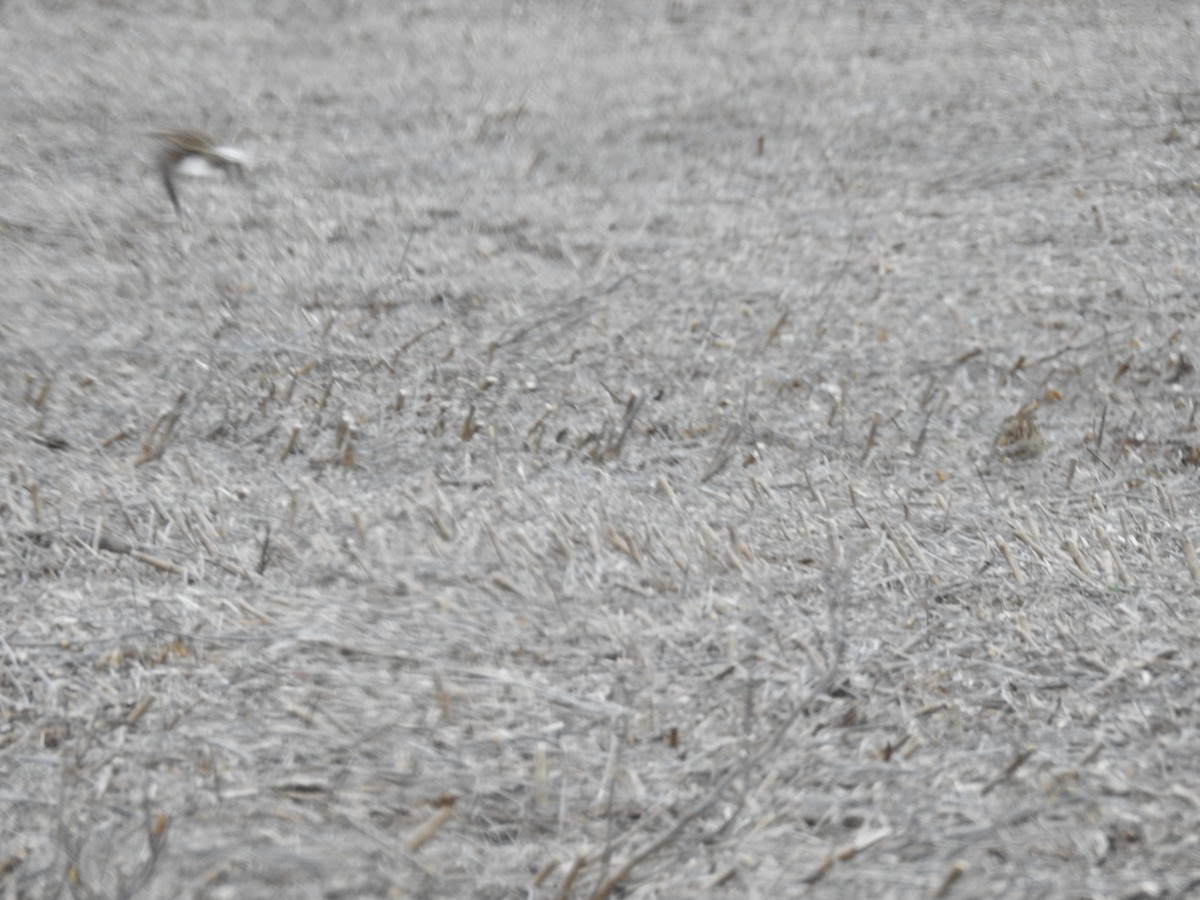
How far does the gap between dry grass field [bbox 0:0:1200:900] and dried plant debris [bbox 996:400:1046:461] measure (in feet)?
0.08

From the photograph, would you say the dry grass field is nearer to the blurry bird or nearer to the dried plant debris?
the dried plant debris

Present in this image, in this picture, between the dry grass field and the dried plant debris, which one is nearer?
the dry grass field

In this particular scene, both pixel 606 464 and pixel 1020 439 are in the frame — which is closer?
pixel 606 464

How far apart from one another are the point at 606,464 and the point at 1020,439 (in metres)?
1.14

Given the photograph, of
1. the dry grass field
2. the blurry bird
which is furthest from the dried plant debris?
the blurry bird

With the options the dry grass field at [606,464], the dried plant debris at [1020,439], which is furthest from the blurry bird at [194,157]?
the dried plant debris at [1020,439]

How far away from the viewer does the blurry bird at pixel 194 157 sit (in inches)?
196

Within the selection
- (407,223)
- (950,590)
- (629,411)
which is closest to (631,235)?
(407,223)

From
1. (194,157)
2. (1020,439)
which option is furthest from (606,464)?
(194,157)

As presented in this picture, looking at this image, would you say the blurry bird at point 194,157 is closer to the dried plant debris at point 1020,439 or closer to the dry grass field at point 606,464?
the dry grass field at point 606,464

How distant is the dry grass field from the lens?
195cm

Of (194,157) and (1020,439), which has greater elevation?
(194,157)

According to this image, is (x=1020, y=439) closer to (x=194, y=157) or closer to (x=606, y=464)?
(x=606, y=464)

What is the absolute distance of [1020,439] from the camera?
3416mm
